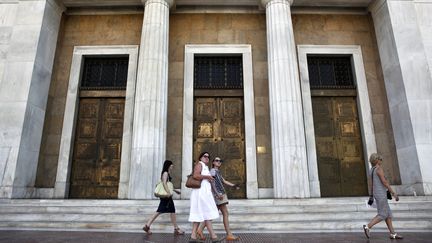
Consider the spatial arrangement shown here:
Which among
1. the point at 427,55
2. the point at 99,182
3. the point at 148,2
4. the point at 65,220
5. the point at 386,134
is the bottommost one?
the point at 65,220

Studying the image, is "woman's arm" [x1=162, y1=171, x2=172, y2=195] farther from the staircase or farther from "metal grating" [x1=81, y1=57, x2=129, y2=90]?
"metal grating" [x1=81, y1=57, x2=129, y2=90]

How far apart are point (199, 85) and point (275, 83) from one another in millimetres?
3646

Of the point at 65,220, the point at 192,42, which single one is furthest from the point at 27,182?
the point at 192,42

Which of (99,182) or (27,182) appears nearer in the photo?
(27,182)

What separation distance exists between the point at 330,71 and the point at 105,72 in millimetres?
10088

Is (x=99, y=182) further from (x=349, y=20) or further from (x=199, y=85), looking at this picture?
(x=349, y=20)

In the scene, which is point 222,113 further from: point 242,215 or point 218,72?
point 242,215

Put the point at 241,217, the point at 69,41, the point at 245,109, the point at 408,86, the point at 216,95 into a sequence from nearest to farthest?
1. the point at 241,217
2. the point at 408,86
3. the point at 245,109
4. the point at 216,95
5. the point at 69,41

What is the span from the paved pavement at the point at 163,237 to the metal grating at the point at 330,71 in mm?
7893

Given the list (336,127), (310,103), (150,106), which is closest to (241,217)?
(150,106)

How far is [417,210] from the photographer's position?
8180 millimetres

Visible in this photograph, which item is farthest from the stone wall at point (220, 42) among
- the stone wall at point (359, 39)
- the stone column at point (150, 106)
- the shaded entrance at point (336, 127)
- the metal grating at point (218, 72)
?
the shaded entrance at point (336, 127)

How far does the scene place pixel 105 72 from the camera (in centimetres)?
1365

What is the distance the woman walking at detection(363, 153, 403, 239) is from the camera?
6.05 metres
